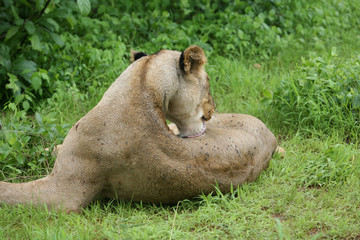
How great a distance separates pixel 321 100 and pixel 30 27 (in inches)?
130

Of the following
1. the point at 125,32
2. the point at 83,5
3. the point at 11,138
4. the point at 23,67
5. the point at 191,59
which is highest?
the point at 83,5

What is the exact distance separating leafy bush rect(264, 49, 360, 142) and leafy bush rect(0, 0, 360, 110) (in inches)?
66.2

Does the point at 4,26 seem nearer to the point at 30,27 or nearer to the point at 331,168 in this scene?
the point at 30,27

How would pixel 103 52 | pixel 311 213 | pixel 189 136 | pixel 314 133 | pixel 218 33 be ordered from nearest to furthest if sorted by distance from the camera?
→ pixel 311 213, pixel 189 136, pixel 314 133, pixel 103 52, pixel 218 33

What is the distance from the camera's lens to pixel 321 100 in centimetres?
549

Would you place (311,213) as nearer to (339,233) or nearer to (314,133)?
(339,233)

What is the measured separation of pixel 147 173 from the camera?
3.91 m

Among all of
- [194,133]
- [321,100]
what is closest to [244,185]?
[194,133]

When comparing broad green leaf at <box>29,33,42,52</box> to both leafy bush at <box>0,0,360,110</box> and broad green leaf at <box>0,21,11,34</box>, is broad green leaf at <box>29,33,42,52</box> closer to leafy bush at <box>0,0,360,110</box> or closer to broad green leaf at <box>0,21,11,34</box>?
leafy bush at <box>0,0,360,110</box>

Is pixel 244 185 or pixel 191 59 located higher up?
pixel 191 59

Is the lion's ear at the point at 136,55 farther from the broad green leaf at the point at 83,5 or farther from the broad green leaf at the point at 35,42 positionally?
the broad green leaf at the point at 35,42

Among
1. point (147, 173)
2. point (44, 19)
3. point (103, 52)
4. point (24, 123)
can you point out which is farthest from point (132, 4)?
point (147, 173)

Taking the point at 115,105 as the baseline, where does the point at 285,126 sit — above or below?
below

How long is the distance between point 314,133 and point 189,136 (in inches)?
69.2
